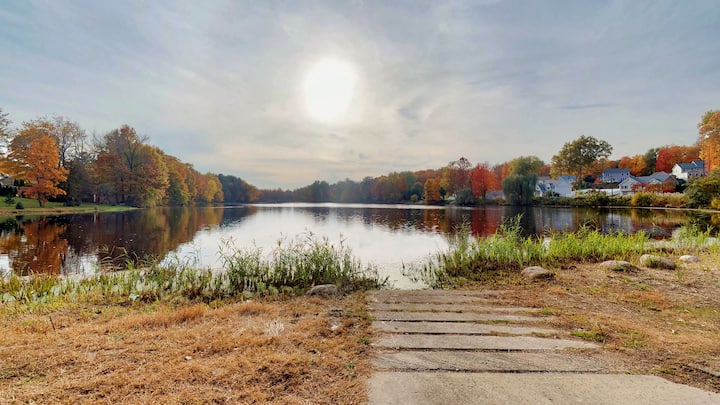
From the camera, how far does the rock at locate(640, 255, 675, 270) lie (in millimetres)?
6867

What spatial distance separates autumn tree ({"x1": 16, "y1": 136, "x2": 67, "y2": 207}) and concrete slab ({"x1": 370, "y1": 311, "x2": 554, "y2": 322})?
39248 millimetres

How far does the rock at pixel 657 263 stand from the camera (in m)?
6.87

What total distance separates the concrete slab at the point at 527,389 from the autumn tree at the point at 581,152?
2686 inches

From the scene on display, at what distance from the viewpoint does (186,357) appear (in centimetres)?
292

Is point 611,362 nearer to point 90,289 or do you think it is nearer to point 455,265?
point 455,265

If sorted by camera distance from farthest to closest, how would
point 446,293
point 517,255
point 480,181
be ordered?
point 480,181, point 517,255, point 446,293

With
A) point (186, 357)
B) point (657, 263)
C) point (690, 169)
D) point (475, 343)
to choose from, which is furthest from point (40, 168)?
point (690, 169)

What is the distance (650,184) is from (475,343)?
64257mm

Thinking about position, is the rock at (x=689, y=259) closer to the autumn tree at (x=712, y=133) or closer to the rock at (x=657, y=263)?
the rock at (x=657, y=263)

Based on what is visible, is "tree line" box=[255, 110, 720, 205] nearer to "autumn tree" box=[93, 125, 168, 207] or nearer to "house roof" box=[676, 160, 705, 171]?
"house roof" box=[676, 160, 705, 171]

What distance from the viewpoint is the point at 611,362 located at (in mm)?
2967

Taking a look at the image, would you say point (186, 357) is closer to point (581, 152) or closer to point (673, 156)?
point (581, 152)

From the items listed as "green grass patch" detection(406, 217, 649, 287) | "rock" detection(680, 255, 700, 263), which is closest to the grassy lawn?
"green grass patch" detection(406, 217, 649, 287)

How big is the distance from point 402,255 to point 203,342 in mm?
9163
